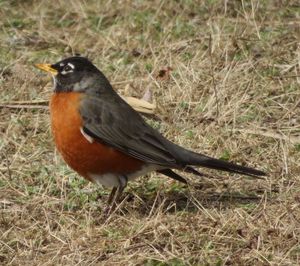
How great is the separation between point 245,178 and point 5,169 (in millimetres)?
1627

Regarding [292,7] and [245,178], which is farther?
[292,7]

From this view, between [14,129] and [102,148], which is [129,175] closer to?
[102,148]

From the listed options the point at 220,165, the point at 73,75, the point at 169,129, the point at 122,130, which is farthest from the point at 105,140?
the point at 169,129

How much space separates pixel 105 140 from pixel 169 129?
1.13 m

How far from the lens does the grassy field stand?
4.91 metres

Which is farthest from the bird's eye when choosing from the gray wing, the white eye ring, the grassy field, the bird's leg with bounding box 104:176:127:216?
the bird's leg with bounding box 104:176:127:216

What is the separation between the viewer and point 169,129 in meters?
6.53

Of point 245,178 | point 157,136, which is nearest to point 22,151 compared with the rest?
point 157,136

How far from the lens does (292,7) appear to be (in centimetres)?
809

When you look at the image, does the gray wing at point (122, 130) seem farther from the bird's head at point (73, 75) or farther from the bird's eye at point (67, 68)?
the bird's eye at point (67, 68)

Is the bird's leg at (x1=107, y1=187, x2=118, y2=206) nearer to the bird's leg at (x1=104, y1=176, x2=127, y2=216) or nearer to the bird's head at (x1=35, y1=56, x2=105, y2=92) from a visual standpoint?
the bird's leg at (x1=104, y1=176, x2=127, y2=216)

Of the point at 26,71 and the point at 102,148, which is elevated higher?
the point at 102,148

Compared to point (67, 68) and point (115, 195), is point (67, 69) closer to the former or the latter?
point (67, 68)

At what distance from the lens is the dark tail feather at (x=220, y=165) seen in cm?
552
